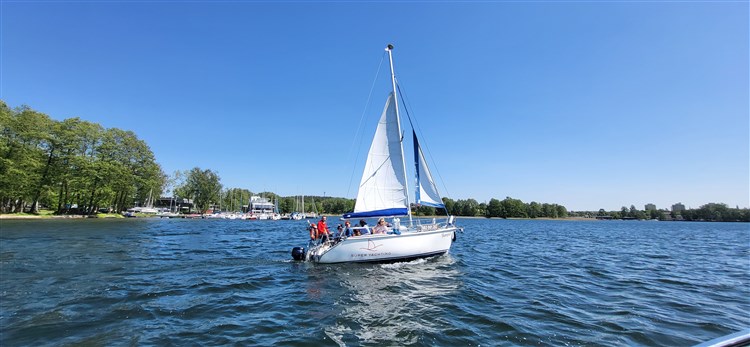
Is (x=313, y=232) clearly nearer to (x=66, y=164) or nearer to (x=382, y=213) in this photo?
(x=382, y=213)

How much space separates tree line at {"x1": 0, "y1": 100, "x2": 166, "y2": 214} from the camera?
52.2 m

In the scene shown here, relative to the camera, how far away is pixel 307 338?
7941 mm

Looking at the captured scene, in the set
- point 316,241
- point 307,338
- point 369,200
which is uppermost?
point 369,200

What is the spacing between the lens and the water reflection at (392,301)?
837 centimetres

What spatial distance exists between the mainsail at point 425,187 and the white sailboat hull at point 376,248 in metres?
2.22

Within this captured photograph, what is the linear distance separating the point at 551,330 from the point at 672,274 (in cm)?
1348

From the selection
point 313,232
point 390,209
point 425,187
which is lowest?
point 313,232

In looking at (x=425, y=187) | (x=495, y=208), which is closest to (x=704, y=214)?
(x=495, y=208)

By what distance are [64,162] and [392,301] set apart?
72.2 metres

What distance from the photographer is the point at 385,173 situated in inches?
791

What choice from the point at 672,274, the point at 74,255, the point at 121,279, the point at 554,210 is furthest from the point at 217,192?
A: the point at 554,210

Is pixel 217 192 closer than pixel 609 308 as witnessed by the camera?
No

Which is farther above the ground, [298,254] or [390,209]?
[390,209]

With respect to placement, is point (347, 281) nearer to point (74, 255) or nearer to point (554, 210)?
point (74, 255)
